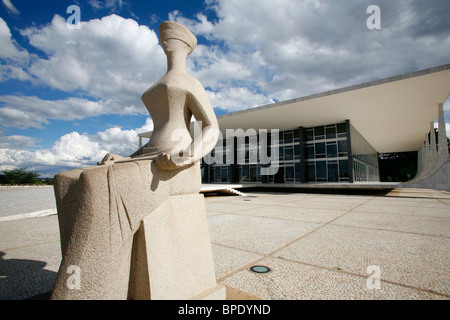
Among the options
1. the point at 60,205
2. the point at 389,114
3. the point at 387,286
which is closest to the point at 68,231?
the point at 60,205

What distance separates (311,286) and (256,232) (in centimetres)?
254

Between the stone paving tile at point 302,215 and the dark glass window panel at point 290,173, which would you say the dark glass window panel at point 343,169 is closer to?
the dark glass window panel at point 290,173

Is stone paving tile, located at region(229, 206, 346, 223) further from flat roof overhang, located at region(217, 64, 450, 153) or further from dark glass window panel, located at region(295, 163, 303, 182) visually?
dark glass window panel, located at region(295, 163, 303, 182)

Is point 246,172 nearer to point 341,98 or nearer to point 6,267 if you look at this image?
point 341,98

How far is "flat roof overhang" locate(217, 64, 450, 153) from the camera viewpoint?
12867 mm

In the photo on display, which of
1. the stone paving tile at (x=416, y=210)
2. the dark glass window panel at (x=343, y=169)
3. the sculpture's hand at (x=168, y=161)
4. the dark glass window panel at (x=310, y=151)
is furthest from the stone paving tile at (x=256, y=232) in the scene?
the dark glass window panel at (x=310, y=151)

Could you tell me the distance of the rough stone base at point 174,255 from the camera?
1767mm

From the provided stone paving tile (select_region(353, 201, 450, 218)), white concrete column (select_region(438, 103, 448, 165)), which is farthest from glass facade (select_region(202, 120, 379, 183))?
stone paving tile (select_region(353, 201, 450, 218))

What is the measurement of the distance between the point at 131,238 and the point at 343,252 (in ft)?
10.4

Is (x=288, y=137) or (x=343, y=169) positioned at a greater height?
(x=288, y=137)

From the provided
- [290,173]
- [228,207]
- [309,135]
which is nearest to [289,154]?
[290,173]

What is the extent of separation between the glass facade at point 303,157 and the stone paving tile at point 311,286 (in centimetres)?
1985

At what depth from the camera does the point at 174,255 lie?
1.95m

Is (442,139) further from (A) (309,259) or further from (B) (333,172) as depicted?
(A) (309,259)
